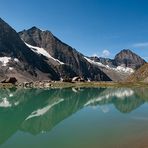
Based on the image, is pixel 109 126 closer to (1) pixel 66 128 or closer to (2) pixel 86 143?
(1) pixel 66 128

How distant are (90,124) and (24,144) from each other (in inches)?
Result: 653

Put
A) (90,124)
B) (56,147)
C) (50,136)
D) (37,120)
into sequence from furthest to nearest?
(37,120), (90,124), (50,136), (56,147)

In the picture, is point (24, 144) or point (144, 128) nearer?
point (24, 144)

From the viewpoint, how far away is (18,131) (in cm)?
4450

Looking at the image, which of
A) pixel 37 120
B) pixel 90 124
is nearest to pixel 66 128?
pixel 90 124

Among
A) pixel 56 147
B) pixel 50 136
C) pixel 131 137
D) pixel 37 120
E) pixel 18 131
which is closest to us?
Result: pixel 56 147

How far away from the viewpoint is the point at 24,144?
3559 centimetres

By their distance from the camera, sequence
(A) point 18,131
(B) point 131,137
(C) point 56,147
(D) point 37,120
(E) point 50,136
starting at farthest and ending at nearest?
(D) point 37,120
(A) point 18,131
(E) point 50,136
(B) point 131,137
(C) point 56,147

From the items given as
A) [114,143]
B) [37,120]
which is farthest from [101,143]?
[37,120]

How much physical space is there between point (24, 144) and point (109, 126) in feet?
52.5

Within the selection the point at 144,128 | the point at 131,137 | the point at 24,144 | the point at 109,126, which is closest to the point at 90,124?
the point at 109,126

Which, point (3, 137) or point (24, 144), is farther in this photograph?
point (3, 137)

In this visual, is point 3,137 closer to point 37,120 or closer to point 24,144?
point 24,144

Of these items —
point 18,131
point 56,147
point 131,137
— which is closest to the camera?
point 56,147
